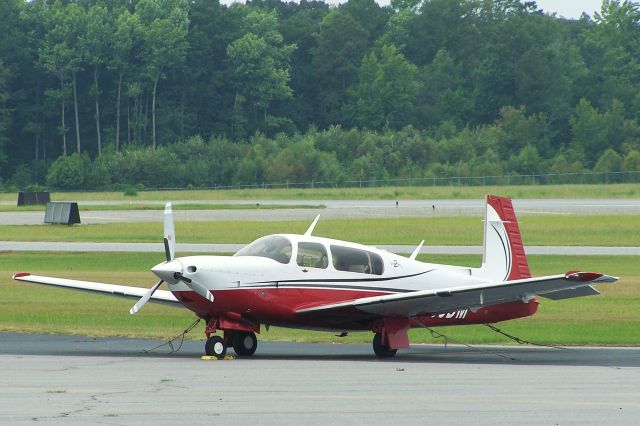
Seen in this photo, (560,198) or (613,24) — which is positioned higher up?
(613,24)

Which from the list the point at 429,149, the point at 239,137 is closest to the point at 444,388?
the point at 429,149

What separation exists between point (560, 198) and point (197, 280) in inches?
2515

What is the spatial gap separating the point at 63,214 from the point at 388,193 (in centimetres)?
3485

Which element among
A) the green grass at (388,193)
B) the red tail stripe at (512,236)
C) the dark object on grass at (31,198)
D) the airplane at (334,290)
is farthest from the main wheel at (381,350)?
the green grass at (388,193)

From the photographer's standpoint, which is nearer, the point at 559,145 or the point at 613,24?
the point at 559,145

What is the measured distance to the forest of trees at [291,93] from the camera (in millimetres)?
108625

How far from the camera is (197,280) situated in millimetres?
17719

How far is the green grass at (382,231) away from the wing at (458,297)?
25.1 meters

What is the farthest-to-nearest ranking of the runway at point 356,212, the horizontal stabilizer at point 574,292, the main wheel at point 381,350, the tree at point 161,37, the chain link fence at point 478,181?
1. the tree at point 161,37
2. the chain link fence at point 478,181
3. the runway at point 356,212
4. the main wheel at point 381,350
5. the horizontal stabilizer at point 574,292

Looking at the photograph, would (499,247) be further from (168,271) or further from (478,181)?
(478,181)

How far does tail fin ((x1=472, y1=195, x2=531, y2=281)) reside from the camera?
2002 centimetres

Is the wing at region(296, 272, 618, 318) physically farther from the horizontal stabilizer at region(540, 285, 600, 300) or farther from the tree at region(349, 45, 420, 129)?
the tree at region(349, 45, 420, 129)

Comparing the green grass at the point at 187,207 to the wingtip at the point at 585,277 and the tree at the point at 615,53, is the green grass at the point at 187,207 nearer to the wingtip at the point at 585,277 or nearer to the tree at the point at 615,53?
the wingtip at the point at 585,277

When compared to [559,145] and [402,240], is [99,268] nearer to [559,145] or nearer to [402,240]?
[402,240]
